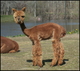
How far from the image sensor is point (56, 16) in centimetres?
4725

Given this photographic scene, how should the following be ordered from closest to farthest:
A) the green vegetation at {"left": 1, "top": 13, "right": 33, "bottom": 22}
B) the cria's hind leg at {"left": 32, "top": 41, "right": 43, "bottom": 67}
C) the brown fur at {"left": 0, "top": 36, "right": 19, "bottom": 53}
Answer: the cria's hind leg at {"left": 32, "top": 41, "right": 43, "bottom": 67}
the brown fur at {"left": 0, "top": 36, "right": 19, "bottom": 53}
the green vegetation at {"left": 1, "top": 13, "right": 33, "bottom": 22}

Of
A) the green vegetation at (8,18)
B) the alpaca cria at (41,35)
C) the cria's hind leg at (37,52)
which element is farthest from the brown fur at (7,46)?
the green vegetation at (8,18)

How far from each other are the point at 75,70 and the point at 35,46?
1.44 m

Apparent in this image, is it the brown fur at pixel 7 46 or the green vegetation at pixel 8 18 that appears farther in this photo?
the green vegetation at pixel 8 18

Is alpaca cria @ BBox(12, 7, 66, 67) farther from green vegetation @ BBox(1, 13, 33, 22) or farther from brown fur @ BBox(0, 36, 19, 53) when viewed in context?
green vegetation @ BBox(1, 13, 33, 22)

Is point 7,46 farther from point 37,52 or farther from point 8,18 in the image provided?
point 8,18

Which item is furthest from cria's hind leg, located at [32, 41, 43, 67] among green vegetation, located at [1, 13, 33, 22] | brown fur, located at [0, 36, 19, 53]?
green vegetation, located at [1, 13, 33, 22]

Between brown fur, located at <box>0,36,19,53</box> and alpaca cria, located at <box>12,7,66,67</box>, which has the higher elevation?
alpaca cria, located at <box>12,7,66,67</box>

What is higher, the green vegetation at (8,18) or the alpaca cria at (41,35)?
the alpaca cria at (41,35)

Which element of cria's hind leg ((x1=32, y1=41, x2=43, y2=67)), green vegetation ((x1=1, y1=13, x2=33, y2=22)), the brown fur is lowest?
green vegetation ((x1=1, y1=13, x2=33, y2=22))

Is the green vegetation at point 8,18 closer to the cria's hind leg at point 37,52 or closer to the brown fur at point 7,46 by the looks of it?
the brown fur at point 7,46

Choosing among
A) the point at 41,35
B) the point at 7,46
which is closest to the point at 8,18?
the point at 7,46

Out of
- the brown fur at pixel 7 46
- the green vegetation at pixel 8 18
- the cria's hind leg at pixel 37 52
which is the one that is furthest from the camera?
the green vegetation at pixel 8 18

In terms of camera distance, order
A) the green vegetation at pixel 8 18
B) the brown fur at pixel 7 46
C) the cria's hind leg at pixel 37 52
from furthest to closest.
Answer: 1. the green vegetation at pixel 8 18
2. the brown fur at pixel 7 46
3. the cria's hind leg at pixel 37 52
